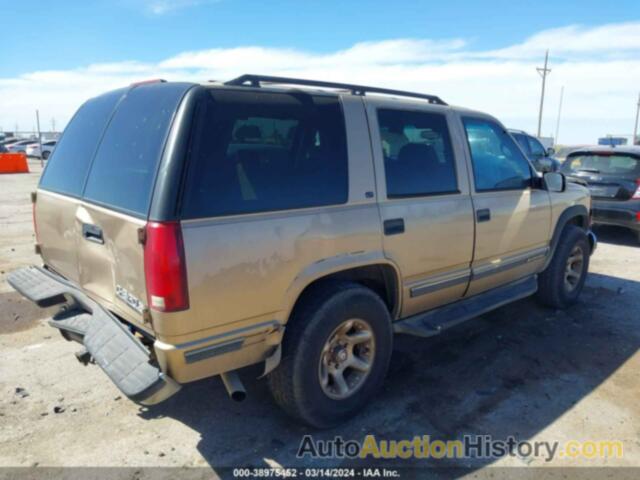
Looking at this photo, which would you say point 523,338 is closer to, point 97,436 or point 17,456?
point 97,436

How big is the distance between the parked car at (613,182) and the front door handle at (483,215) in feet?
15.3

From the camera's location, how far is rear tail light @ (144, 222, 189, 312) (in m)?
2.24

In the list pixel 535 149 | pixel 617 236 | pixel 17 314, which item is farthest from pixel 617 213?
pixel 17 314

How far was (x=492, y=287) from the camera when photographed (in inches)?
168

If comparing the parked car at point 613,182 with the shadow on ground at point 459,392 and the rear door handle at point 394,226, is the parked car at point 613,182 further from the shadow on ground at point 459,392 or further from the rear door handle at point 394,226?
the rear door handle at point 394,226

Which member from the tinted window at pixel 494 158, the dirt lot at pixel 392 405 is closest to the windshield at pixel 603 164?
the dirt lot at pixel 392 405

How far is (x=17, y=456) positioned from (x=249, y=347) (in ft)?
5.04

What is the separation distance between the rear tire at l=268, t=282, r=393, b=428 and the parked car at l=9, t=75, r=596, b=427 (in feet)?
0.03

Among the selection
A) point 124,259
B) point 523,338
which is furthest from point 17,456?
point 523,338

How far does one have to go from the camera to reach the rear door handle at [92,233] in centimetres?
273

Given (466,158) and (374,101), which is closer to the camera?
(374,101)

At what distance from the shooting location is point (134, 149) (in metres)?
2.67

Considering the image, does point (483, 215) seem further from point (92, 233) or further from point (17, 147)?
point (17, 147)

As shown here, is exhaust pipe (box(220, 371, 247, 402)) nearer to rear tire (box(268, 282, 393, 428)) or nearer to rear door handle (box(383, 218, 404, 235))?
rear tire (box(268, 282, 393, 428))
